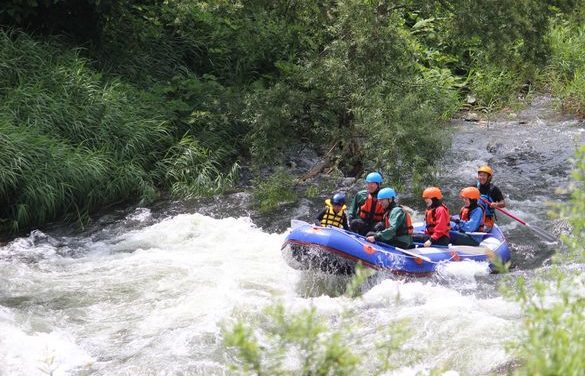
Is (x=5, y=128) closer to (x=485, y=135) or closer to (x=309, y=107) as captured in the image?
(x=309, y=107)

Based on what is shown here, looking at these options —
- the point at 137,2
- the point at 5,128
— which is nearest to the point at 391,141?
the point at 5,128

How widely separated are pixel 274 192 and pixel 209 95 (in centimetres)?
258

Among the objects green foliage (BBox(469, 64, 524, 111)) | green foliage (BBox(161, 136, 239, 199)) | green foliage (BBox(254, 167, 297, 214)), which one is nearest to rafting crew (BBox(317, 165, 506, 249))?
green foliage (BBox(254, 167, 297, 214))

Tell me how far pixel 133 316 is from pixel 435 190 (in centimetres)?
353

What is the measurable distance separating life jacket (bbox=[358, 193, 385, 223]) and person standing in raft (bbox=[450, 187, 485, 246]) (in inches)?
33.3

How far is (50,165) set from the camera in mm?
10203

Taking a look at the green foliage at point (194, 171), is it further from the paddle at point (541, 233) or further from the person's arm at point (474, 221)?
the paddle at point (541, 233)

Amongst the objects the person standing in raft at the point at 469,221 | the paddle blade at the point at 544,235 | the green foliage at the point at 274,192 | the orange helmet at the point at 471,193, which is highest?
the orange helmet at the point at 471,193

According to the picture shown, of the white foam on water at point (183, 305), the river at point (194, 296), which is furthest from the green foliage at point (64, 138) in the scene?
the white foam on water at point (183, 305)

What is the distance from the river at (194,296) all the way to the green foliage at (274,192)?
65cm

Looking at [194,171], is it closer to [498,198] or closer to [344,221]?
[344,221]

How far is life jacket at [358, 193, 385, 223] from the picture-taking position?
29.4 ft

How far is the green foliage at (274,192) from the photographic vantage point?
36.1 ft

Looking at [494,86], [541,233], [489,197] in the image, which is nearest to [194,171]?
[489,197]
